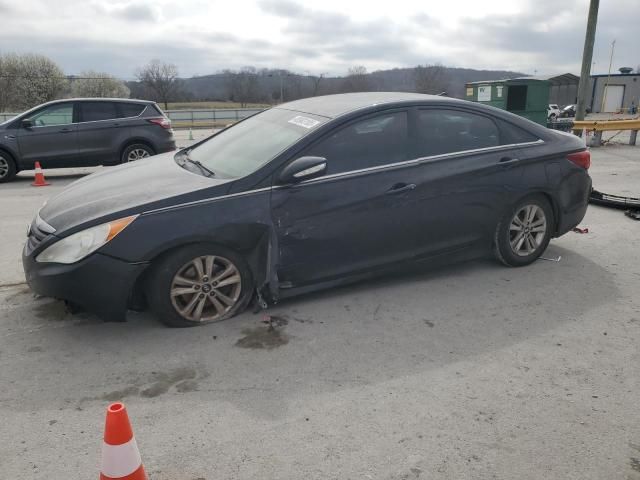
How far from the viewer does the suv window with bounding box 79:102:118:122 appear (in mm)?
11031

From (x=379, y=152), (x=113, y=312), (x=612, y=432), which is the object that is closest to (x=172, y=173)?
(x=113, y=312)

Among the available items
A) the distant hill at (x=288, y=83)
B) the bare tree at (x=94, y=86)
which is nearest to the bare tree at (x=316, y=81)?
the distant hill at (x=288, y=83)

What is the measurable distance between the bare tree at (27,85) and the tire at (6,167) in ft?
111

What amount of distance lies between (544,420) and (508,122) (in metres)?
2.91

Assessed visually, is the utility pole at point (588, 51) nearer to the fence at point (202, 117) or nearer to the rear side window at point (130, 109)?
the rear side window at point (130, 109)

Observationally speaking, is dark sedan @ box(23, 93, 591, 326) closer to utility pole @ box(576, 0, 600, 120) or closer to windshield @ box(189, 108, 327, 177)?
windshield @ box(189, 108, 327, 177)

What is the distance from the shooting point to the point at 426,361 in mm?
3438

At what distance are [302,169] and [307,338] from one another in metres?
1.18

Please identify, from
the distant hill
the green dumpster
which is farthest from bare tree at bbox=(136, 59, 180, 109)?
the green dumpster

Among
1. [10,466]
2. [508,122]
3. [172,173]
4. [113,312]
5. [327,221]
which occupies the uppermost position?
[508,122]

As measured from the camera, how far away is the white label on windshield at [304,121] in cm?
420

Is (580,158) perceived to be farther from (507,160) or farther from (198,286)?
(198,286)

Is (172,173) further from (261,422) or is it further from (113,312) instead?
(261,422)

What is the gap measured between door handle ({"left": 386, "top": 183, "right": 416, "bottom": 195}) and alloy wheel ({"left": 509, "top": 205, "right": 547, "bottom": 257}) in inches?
46.7
